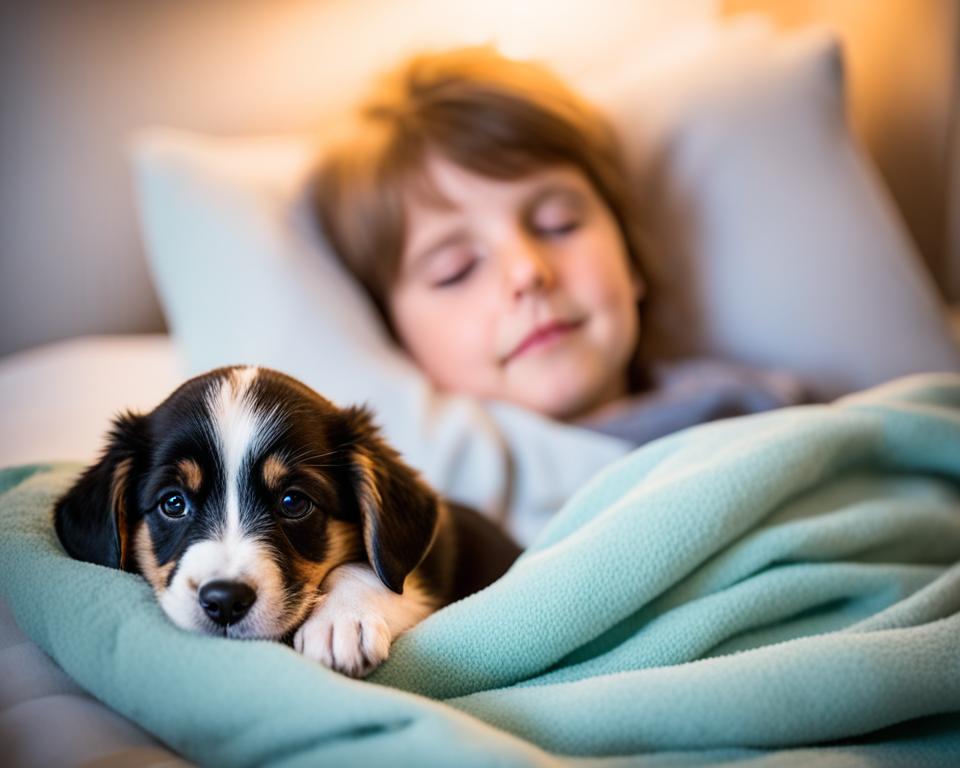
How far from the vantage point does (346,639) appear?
88 cm

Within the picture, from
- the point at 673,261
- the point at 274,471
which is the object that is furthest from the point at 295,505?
the point at 673,261

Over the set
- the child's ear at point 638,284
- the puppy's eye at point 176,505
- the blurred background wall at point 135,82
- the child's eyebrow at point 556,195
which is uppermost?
the blurred background wall at point 135,82

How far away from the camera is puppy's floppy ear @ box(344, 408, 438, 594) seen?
3.21 ft

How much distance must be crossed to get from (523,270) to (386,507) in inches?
24.6

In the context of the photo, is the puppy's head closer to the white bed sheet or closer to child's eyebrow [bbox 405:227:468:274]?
the white bed sheet

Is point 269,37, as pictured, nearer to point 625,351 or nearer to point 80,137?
point 80,137

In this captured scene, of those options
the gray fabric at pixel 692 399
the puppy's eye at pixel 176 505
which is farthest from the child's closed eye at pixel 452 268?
the puppy's eye at pixel 176 505

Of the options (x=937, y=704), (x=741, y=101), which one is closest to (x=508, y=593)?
(x=937, y=704)

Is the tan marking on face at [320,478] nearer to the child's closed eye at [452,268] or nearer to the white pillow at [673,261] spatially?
the white pillow at [673,261]

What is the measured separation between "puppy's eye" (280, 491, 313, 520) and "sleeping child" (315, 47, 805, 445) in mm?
684

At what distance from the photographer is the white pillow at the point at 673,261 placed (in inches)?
58.4

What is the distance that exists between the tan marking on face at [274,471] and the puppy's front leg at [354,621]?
5.5 inches

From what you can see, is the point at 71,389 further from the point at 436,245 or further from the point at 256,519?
the point at 256,519

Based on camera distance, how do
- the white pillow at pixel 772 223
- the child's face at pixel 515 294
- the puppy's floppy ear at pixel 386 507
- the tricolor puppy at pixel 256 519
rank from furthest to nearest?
the white pillow at pixel 772 223 < the child's face at pixel 515 294 < the puppy's floppy ear at pixel 386 507 < the tricolor puppy at pixel 256 519
